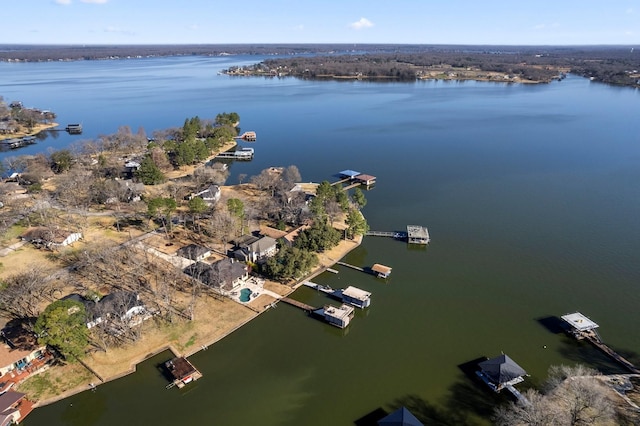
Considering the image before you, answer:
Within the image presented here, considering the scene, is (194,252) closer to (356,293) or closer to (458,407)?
(356,293)

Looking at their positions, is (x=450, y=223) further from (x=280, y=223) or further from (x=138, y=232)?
(x=138, y=232)

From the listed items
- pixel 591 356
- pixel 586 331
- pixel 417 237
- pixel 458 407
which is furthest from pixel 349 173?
pixel 458 407

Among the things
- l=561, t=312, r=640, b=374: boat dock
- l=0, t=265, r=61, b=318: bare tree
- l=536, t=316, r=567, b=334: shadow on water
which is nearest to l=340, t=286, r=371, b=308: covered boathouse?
l=536, t=316, r=567, b=334: shadow on water

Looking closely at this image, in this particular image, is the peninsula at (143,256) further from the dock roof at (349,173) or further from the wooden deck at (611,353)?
the wooden deck at (611,353)

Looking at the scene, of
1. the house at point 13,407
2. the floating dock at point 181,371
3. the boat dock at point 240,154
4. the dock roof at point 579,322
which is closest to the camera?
the house at point 13,407

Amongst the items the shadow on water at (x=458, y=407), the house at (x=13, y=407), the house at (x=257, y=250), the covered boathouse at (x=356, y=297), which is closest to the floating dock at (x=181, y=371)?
the house at (x=13, y=407)

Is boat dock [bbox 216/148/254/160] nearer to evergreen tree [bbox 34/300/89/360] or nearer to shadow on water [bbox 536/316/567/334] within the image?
evergreen tree [bbox 34/300/89/360]
